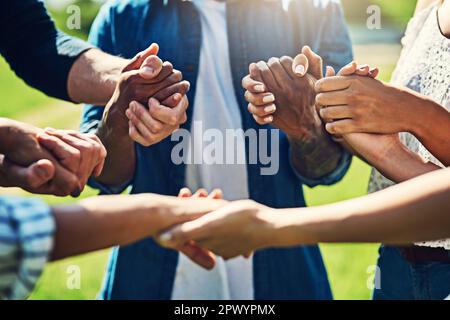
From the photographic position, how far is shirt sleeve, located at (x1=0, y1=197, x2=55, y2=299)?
3.58 feet

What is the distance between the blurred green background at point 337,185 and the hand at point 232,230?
1016 millimetres

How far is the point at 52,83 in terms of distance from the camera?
6.40 feet

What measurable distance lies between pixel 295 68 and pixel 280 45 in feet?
0.93

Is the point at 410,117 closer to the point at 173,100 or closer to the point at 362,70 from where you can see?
the point at 362,70

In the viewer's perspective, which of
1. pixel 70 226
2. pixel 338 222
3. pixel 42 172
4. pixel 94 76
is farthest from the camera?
pixel 94 76

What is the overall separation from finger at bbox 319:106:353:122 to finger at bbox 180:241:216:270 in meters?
0.42

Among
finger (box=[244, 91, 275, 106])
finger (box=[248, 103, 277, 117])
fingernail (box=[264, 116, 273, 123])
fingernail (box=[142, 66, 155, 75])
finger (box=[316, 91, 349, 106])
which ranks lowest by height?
fingernail (box=[264, 116, 273, 123])

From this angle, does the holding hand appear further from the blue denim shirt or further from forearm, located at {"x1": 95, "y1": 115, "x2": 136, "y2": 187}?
the blue denim shirt

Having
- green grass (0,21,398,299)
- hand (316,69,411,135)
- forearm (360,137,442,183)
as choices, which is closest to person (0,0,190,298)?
hand (316,69,411,135)

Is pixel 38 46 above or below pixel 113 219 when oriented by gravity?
above

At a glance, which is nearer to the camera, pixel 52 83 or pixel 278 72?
pixel 278 72

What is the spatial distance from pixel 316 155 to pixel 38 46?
32.1 inches

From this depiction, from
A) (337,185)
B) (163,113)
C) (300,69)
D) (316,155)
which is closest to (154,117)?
(163,113)

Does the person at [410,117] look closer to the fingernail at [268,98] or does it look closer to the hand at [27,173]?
the fingernail at [268,98]
